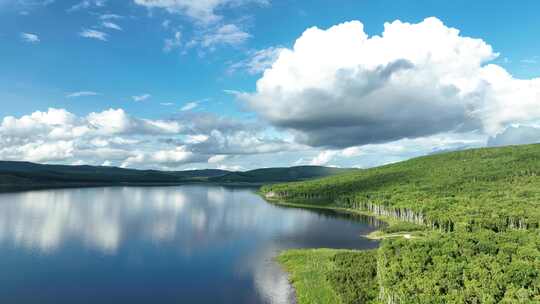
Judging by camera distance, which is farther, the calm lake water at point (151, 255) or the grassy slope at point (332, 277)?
the calm lake water at point (151, 255)

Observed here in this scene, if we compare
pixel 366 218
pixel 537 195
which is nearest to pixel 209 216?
pixel 366 218

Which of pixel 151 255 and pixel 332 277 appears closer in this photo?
pixel 332 277

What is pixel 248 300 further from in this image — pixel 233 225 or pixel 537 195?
pixel 537 195

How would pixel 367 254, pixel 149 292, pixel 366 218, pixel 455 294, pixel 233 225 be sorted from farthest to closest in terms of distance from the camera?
pixel 366 218, pixel 233 225, pixel 367 254, pixel 149 292, pixel 455 294

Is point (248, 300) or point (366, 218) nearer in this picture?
point (248, 300)

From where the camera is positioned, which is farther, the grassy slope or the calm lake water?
the calm lake water

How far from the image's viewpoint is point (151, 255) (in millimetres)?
103938

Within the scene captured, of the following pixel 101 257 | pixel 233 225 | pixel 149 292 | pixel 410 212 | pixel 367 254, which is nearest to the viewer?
pixel 149 292

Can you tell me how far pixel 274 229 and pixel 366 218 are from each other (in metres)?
65.3

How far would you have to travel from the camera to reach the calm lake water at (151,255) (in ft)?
238

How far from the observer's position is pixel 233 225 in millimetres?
165625

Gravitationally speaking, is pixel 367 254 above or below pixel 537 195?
below

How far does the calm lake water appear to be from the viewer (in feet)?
238

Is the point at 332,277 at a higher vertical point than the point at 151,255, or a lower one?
higher
